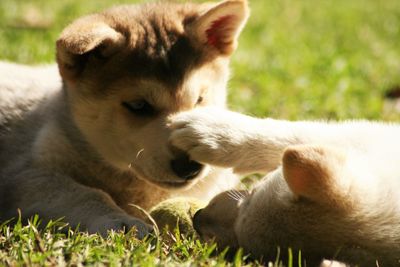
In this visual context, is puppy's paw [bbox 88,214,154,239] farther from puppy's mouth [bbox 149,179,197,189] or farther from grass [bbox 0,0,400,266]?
puppy's mouth [bbox 149,179,197,189]

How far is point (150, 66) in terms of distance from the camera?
517cm

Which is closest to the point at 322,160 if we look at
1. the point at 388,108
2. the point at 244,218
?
the point at 244,218

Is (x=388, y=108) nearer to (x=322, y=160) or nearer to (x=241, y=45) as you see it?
(x=241, y=45)

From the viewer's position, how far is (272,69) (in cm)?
898

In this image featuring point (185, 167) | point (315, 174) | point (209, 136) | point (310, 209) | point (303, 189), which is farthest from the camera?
point (185, 167)

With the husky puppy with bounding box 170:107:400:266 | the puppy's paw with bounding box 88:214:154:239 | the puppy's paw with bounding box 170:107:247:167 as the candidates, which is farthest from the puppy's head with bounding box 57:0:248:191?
the puppy's paw with bounding box 88:214:154:239

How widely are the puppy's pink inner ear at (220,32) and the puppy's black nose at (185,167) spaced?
1201 millimetres

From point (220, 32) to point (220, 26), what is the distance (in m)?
0.06

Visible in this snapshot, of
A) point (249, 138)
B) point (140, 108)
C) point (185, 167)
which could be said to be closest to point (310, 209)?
point (249, 138)

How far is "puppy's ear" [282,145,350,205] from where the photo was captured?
360cm

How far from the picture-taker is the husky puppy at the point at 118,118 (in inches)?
197

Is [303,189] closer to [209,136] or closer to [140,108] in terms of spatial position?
[209,136]

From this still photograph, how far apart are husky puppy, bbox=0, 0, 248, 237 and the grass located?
72 centimetres

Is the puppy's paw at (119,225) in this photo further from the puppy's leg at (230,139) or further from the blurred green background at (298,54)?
the blurred green background at (298,54)
